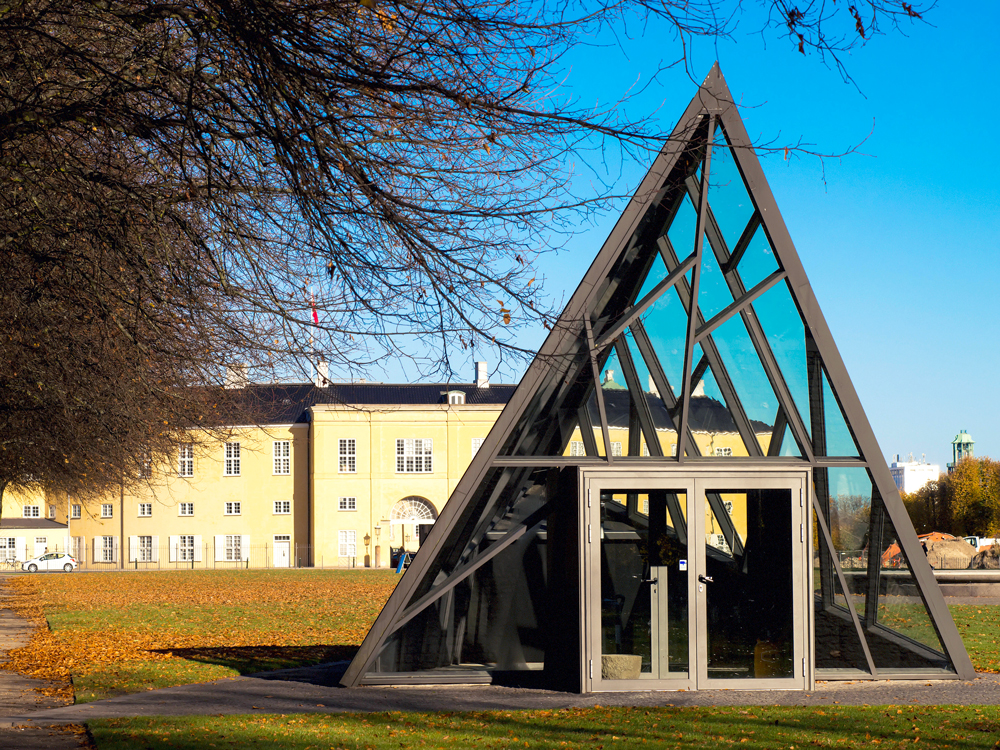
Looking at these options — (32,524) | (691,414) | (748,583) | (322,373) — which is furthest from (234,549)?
(322,373)

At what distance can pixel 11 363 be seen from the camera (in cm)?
1341

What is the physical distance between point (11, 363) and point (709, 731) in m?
10.00

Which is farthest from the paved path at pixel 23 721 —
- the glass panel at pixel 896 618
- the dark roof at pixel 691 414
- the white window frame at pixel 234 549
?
the white window frame at pixel 234 549

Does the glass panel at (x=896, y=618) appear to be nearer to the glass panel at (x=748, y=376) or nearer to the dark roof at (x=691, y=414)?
the glass panel at (x=748, y=376)

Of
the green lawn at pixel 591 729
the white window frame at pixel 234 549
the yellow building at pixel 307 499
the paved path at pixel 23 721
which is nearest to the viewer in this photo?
the green lawn at pixel 591 729

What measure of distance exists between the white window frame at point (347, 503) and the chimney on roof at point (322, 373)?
184ft

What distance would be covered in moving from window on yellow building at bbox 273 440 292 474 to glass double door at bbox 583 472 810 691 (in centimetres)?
5698

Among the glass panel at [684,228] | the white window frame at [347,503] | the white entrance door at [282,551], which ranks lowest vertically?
the white entrance door at [282,551]

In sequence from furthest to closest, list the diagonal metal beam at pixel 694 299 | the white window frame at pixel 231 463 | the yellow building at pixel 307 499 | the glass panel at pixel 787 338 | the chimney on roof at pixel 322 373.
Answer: the white window frame at pixel 231 463, the yellow building at pixel 307 499, the glass panel at pixel 787 338, the diagonal metal beam at pixel 694 299, the chimney on roof at pixel 322 373

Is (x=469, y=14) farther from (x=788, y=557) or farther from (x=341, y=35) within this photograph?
(x=788, y=557)

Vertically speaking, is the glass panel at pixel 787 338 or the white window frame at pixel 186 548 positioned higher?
the glass panel at pixel 787 338

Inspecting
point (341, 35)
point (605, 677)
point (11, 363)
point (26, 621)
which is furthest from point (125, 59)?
point (26, 621)

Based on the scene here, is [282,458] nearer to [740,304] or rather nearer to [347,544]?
[347,544]

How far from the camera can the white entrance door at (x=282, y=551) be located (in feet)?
209
